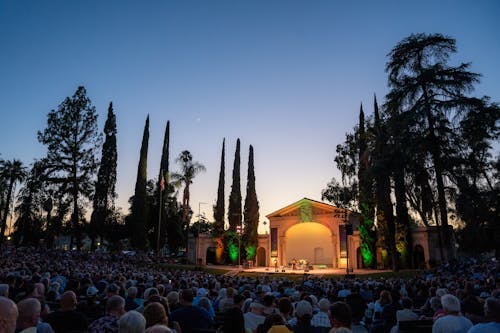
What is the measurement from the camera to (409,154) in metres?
24.6

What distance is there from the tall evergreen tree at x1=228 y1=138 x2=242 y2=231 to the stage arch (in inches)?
258

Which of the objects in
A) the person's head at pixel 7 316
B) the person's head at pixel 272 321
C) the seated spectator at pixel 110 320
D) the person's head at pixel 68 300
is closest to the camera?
the person's head at pixel 7 316

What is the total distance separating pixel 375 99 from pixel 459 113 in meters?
15.9

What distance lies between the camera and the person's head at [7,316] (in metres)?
2.74

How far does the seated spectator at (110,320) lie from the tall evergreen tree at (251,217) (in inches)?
1552

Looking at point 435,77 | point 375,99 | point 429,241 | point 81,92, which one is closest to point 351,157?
point 375,99

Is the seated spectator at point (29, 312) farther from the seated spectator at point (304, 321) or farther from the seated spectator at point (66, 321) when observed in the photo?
the seated spectator at point (304, 321)

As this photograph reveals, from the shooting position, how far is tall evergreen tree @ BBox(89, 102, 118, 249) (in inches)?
1551

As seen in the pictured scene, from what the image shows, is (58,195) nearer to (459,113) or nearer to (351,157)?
(351,157)

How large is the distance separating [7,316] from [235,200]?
44.3 meters

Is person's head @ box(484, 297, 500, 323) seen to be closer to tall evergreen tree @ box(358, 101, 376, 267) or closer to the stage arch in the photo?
tall evergreen tree @ box(358, 101, 376, 267)

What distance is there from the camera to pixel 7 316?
9.04ft

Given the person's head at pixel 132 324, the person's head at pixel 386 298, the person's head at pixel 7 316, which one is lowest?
the person's head at pixel 386 298

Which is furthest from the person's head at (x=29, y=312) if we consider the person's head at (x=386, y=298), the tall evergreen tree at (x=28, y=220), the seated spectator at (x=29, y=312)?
the tall evergreen tree at (x=28, y=220)
